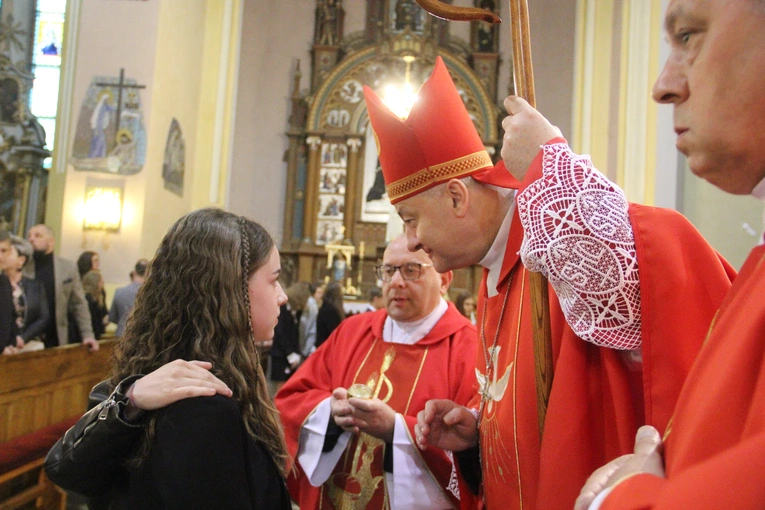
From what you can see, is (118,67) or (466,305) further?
(118,67)

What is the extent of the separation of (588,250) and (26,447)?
4.12 meters

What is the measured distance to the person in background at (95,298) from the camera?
6.69 meters

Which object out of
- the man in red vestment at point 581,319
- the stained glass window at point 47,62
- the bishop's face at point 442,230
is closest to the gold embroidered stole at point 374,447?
the bishop's face at point 442,230

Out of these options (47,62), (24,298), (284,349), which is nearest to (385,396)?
(24,298)

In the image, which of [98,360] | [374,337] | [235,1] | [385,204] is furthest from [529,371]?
[385,204]

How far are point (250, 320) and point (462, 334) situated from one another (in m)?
1.43

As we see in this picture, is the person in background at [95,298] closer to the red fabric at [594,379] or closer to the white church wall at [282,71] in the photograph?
the red fabric at [594,379]

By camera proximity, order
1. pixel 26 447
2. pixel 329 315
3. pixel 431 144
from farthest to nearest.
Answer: pixel 329 315
pixel 26 447
pixel 431 144

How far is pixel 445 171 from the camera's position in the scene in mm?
2035

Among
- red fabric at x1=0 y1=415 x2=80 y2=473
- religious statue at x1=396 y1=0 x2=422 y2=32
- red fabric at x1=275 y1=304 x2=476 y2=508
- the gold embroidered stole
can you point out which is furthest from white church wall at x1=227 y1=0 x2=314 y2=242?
the gold embroidered stole

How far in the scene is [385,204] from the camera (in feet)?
46.9

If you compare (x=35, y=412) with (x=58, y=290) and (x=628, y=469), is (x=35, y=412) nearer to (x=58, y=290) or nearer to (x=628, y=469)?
(x=58, y=290)

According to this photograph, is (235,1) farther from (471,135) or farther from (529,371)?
(529,371)

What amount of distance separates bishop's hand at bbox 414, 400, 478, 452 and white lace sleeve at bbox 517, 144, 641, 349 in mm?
783
